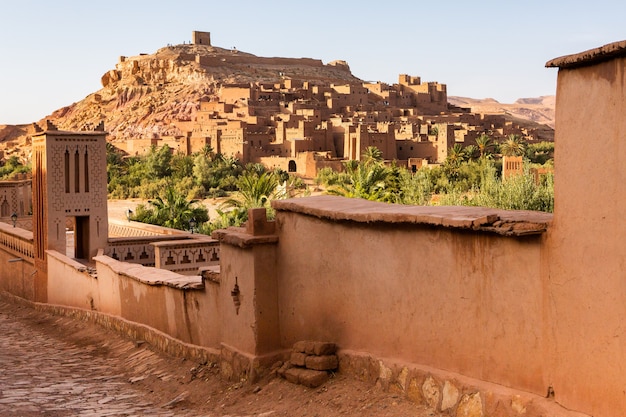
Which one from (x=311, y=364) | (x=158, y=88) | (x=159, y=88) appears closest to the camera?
(x=311, y=364)

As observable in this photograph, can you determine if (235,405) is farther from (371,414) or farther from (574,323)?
(574,323)

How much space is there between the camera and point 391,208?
15.3ft

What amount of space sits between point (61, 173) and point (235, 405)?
7.62 m

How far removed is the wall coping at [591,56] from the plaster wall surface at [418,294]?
76 centimetres

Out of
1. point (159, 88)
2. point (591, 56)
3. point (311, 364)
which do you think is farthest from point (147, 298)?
point (159, 88)

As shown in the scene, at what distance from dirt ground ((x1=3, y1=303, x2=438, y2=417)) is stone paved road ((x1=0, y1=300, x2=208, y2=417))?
32mm

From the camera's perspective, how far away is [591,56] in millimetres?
3307

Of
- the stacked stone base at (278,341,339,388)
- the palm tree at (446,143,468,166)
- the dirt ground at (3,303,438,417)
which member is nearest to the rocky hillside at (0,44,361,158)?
the palm tree at (446,143,468,166)

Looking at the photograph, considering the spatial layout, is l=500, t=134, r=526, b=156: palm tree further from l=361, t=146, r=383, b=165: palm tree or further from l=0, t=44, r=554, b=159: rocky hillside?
l=0, t=44, r=554, b=159: rocky hillside

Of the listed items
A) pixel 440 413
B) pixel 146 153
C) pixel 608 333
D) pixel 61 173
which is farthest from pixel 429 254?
pixel 146 153

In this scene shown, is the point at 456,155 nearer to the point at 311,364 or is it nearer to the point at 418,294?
the point at 311,364

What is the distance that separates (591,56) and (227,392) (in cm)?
334

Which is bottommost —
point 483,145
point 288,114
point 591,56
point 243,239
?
point 243,239

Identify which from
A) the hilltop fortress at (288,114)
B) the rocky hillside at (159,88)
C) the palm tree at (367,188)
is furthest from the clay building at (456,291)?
the rocky hillside at (159,88)
